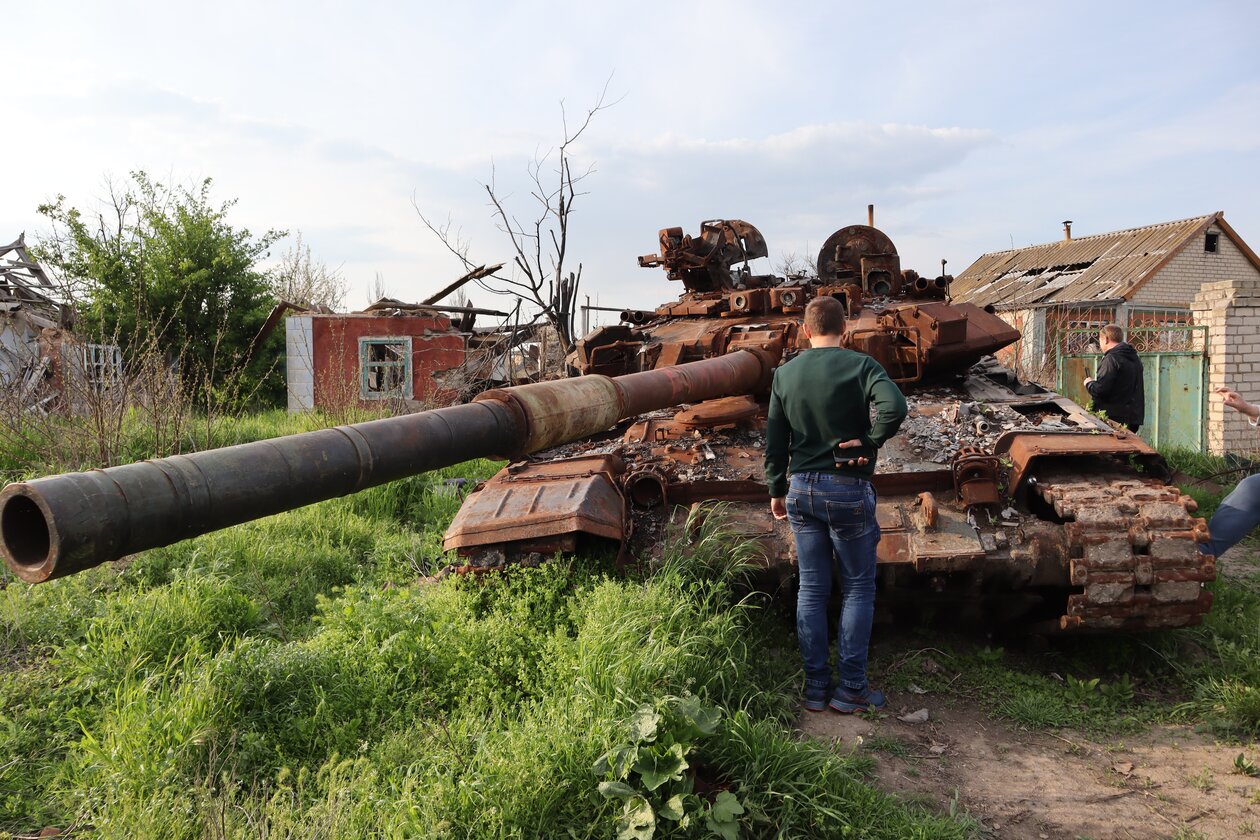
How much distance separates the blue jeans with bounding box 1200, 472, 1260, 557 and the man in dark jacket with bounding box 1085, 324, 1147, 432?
2.71 metres

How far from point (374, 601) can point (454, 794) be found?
5.73ft

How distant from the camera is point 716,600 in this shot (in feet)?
14.5

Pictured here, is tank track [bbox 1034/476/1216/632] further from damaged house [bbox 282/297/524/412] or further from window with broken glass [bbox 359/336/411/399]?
window with broken glass [bbox 359/336/411/399]

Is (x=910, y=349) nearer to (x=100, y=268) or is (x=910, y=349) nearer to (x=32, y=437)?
(x=32, y=437)

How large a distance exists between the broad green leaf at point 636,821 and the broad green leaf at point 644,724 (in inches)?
9.0

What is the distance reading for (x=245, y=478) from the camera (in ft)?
7.79

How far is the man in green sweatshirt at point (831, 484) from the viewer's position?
13.5 feet

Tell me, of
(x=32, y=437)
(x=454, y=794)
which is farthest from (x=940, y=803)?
(x=32, y=437)

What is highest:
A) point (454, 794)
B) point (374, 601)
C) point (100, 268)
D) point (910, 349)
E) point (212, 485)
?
point (100, 268)

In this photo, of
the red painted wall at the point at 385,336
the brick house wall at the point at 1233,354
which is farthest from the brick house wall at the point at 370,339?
the brick house wall at the point at 1233,354

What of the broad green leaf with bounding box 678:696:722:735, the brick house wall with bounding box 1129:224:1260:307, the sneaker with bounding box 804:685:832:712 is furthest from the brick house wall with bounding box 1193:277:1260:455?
the broad green leaf with bounding box 678:696:722:735

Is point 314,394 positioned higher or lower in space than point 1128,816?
higher

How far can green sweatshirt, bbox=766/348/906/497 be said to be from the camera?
13.5ft

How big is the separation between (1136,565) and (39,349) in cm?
1331
